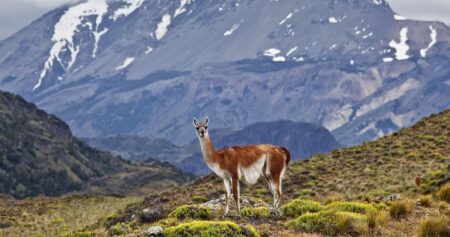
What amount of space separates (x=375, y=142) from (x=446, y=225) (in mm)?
53684

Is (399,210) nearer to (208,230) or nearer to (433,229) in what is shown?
(433,229)

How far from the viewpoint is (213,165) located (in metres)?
25.5

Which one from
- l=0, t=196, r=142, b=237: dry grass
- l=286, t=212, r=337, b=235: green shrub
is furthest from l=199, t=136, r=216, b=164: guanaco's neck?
l=0, t=196, r=142, b=237: dry grass

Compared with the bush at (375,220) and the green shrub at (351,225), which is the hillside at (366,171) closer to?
the bush at (375,220)

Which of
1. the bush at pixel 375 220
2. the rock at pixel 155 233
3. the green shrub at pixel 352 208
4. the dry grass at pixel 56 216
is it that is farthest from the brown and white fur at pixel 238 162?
the dry grass at pixel 56 216

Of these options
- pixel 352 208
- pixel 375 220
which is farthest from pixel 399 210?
pixel 375 220

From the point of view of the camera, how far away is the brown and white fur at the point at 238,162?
25.6 metres

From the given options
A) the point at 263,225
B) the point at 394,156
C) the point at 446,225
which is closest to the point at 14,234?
the point at 394,156

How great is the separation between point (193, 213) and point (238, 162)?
3309mm

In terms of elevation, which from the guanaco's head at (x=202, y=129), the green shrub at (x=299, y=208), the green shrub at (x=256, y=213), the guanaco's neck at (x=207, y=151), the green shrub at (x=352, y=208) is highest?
the guanaco's head at (x=202, y=129)

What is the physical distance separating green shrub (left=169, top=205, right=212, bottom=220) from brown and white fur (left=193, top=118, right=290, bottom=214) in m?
1.08

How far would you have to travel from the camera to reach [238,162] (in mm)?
25891

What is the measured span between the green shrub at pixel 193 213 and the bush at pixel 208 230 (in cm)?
→ 583

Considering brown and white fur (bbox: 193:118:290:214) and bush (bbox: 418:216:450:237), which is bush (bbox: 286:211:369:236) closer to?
bush (bbox: 418:216:450:237)
